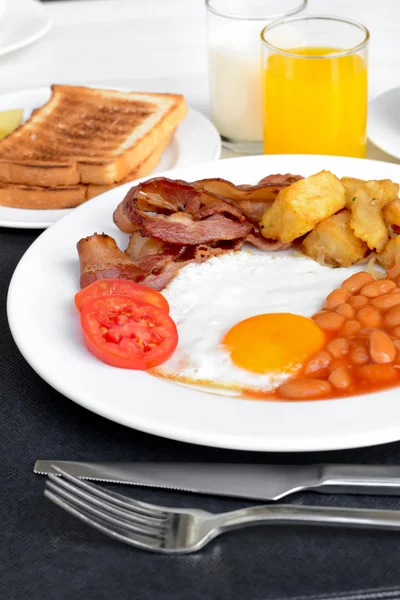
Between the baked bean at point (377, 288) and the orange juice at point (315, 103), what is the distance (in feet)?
3.22

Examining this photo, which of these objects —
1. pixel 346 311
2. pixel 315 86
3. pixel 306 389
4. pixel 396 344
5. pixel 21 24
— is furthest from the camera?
pixel 21 24

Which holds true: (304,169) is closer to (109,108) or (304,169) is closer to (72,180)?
(72,180)

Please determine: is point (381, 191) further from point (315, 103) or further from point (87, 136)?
point (87, 136)

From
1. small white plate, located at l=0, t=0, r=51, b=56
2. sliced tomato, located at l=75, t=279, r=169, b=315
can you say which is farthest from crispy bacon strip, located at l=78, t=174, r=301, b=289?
small white plate, located at l=0, t=0, r=51, b=56

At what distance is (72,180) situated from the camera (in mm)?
2889

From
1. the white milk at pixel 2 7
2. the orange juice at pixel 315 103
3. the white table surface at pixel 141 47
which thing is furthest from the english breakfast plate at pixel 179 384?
the white milk at pixel 2 7

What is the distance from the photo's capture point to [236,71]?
314 centimetres

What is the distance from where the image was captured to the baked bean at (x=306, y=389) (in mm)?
1757

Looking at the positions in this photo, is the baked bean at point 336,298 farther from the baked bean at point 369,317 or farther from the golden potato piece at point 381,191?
the golden potato piece at point 381,191

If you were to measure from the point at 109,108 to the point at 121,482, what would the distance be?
2.05 metres

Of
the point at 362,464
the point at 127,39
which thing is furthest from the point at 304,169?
the point at 127,39

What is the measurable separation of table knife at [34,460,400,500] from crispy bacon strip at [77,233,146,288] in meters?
0.61

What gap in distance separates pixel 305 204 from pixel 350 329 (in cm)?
48

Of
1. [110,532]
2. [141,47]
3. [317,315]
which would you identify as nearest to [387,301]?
[317,315]
